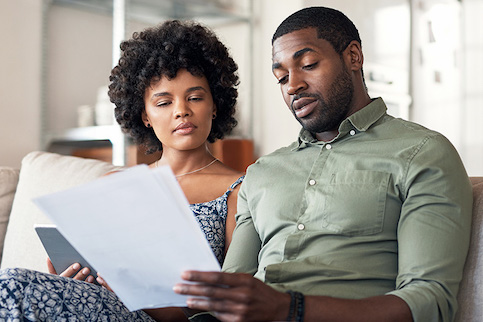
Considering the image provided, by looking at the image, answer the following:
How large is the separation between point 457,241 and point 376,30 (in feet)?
9.69

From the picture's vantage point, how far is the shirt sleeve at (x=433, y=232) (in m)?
0.99

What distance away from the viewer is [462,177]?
3.59 ft

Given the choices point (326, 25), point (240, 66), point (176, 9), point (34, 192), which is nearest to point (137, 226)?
point (326, 25)

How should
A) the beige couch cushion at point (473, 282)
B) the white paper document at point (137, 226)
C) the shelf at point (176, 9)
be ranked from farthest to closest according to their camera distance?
the shelf at point (176, 9), the beige couch cushion at point (473, 282), the white paper document at point (137, 226)

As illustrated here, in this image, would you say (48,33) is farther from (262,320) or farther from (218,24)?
(262,320)

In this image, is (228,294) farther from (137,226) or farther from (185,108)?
(185,108)

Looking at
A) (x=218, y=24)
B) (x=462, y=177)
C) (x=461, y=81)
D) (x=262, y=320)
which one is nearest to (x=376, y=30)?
(x=461, y=81)

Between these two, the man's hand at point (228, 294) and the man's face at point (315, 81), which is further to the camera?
the man's face at point (315, 81)

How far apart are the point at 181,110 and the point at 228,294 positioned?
820 millimetres

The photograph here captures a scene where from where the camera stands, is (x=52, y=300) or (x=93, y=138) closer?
(x=52, y=300)

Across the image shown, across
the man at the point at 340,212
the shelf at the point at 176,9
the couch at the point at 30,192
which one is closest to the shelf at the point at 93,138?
the shelf at the point at 176,9

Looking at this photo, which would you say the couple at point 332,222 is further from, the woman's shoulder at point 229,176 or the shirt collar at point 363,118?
the woman's shoulder at point 229,176

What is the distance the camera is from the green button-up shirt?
3.35 ft

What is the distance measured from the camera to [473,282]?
1.11 metres
